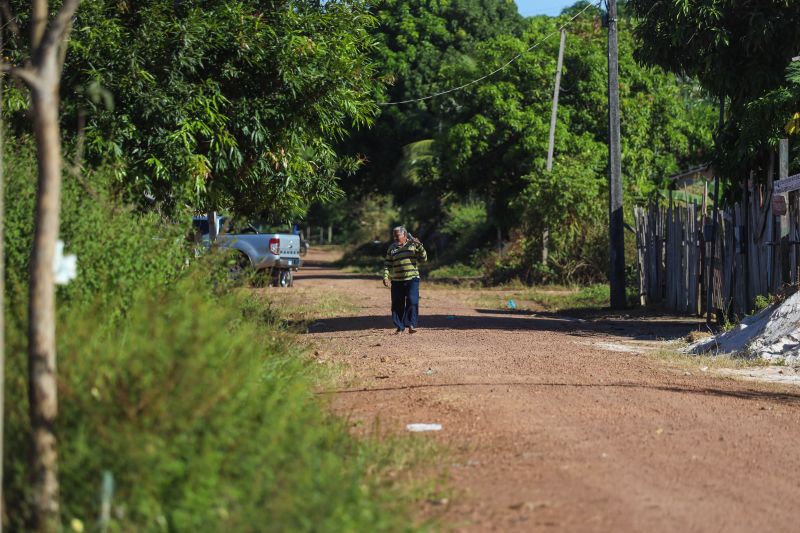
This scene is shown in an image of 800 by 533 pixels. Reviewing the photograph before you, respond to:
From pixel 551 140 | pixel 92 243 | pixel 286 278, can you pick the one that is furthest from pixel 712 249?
pixel 551 140

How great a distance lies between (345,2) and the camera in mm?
14016

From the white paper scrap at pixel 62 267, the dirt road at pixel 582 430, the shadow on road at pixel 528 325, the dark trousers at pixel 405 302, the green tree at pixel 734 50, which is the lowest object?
the dirt road at pixel 582 430

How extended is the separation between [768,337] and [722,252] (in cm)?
470

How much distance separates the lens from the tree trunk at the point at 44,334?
4.83 meters

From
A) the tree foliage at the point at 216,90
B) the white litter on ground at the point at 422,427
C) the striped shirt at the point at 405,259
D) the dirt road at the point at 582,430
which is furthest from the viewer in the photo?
the striped shirt at the point at 405,259

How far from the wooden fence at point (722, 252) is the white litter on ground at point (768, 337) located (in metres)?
1.10

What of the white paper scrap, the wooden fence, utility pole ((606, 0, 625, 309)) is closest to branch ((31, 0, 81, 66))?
the white paper scrap

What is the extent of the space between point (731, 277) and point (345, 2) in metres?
7.52

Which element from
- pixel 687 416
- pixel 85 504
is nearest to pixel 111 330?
pixel 85 504

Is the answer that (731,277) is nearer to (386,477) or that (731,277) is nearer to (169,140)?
(169,140)

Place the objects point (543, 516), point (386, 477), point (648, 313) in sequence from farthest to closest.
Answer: point (648, 313)
point (386, 477)
point (543, 516)

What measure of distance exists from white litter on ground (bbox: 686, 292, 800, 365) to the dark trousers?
4.28 m

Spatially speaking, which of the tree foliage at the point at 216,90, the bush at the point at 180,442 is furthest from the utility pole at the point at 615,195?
the bush at the point at 180,442

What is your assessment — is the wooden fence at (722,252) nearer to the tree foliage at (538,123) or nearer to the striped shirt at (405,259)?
the striped shirt at (405,259)
